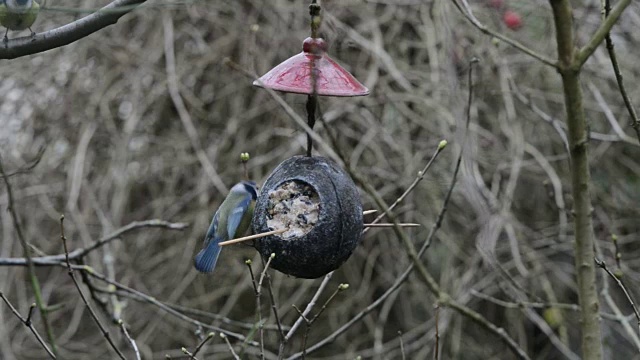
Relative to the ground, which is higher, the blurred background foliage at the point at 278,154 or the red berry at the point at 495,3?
the red berry at the point at 495,3

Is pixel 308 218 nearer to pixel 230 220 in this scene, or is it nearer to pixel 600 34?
pixel 230 220

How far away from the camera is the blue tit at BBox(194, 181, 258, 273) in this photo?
198 centimetres

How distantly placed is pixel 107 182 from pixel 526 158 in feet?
6.52

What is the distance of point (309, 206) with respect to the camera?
6.02 feet

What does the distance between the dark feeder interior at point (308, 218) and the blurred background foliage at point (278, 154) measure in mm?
Answer: 1842

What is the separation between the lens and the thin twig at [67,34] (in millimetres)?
1641

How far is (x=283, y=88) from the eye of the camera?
5.71 ft

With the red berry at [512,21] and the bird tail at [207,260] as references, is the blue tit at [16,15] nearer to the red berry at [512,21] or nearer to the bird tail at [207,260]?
the bird tail at [207,260]

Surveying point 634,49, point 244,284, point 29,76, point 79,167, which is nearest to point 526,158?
point 634,49

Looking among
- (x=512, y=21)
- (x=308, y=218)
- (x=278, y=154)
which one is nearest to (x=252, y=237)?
Result: (x=308, y=218)

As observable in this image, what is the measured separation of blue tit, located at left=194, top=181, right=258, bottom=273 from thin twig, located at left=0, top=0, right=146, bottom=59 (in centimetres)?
52

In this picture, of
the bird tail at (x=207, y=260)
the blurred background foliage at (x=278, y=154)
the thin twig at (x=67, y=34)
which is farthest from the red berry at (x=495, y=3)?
the thin twig at (x=67, y=34)

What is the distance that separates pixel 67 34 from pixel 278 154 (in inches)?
84.0

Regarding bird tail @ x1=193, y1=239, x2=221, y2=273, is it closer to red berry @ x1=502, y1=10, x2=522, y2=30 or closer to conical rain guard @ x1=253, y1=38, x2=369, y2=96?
conical rain guard @ x1=253, y1=38, x2=369, y2=96
